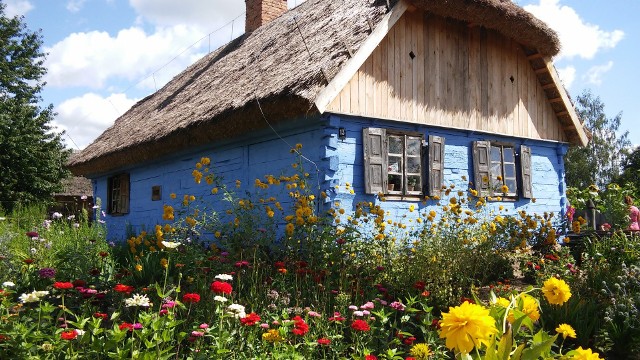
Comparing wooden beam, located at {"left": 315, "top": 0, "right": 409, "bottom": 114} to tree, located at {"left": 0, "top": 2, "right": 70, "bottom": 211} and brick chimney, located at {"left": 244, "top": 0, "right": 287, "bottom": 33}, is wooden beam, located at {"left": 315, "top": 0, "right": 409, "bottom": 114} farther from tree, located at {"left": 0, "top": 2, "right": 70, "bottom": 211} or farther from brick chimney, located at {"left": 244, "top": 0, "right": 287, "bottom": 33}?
tree, located at {"left": 0, "top": 2, "right": 70, "bottom": 211}

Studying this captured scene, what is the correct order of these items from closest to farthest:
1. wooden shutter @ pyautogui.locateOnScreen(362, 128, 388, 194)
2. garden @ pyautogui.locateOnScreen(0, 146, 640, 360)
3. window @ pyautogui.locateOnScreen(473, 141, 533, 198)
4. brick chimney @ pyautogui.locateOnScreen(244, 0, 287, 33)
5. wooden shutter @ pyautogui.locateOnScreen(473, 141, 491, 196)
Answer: garden @ pyautogui.locateOnScreen(0, 146, 640, 360) → wooden shutter @ pyautogui.locateOnScreen(362, 128, 388, 194) → wooden shutter @ pyautogui.locateOnScreen(473, 141, 491, 196) → window @ pyautogui.locateOnScreen(473, 141, 533, 198) → brick chimney @ pyautogui.locateOnScreen(244, 0, 287, 33)

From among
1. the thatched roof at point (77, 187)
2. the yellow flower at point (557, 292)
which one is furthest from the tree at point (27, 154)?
the yellow flower at point (557, 292)

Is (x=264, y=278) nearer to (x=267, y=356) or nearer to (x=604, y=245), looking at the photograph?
(x=267, y=356)

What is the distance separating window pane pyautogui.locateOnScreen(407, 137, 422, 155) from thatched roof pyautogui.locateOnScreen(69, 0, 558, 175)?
167cm

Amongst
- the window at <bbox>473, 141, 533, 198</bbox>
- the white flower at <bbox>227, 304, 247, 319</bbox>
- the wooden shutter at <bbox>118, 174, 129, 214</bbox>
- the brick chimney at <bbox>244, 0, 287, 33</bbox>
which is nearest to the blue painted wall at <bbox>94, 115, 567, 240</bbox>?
the window at <bbox>473, 141, 533, 198</bbox>

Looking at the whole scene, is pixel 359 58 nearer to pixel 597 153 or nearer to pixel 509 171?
pixel 509 171

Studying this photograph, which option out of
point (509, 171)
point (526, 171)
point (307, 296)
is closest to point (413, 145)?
point (509, 171)

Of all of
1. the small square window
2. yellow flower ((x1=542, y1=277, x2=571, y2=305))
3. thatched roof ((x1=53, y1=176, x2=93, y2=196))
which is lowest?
yellow flower ((x1=542, y1=277, x2=571, y2=305))

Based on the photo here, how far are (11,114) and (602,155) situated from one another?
90.0ft

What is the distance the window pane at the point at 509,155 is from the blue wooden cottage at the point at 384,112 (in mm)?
19

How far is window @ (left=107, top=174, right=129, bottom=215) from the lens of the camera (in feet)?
39.4

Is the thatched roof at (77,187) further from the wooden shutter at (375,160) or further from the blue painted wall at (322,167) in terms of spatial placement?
the wooden shutter at (375,160)

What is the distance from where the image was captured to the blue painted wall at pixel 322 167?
6836 millimetres

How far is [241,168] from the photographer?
8109 millimetres
